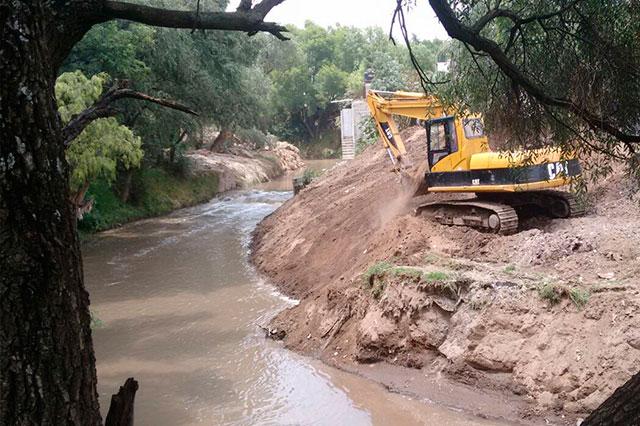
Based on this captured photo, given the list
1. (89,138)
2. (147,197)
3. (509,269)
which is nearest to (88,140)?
(89,138)

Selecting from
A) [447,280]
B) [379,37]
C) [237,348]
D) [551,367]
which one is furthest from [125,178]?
[379,37]

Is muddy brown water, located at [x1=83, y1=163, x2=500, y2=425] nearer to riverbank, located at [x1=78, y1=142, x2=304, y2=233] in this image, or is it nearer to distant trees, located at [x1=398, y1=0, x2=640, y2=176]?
distant trees, located at [x1=398, y1=0, x2=640, y2=176]

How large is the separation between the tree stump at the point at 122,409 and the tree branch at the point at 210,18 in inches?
91.8

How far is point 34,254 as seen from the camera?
2.59 metres

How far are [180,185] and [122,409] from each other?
27986mm

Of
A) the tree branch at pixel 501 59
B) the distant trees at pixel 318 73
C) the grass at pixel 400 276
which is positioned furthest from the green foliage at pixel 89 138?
the distant trees at pixel 318 73

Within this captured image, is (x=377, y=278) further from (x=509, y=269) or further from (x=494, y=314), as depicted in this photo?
(x=494, y=314)

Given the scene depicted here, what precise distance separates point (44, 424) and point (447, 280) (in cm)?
668

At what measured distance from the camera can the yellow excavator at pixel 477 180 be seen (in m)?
10.9

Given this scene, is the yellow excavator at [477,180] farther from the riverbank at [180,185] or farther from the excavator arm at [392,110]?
the riverbank at [180,185]

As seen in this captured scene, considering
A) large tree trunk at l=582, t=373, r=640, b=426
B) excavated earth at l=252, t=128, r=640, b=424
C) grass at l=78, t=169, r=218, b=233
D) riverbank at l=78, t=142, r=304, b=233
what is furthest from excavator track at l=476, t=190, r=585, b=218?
grass at l=78, t=169, r=218, b=233

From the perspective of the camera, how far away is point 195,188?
3092 cm

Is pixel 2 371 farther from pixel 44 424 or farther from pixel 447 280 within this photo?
pixel 447 280

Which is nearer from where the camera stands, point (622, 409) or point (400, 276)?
point (622, 409)
